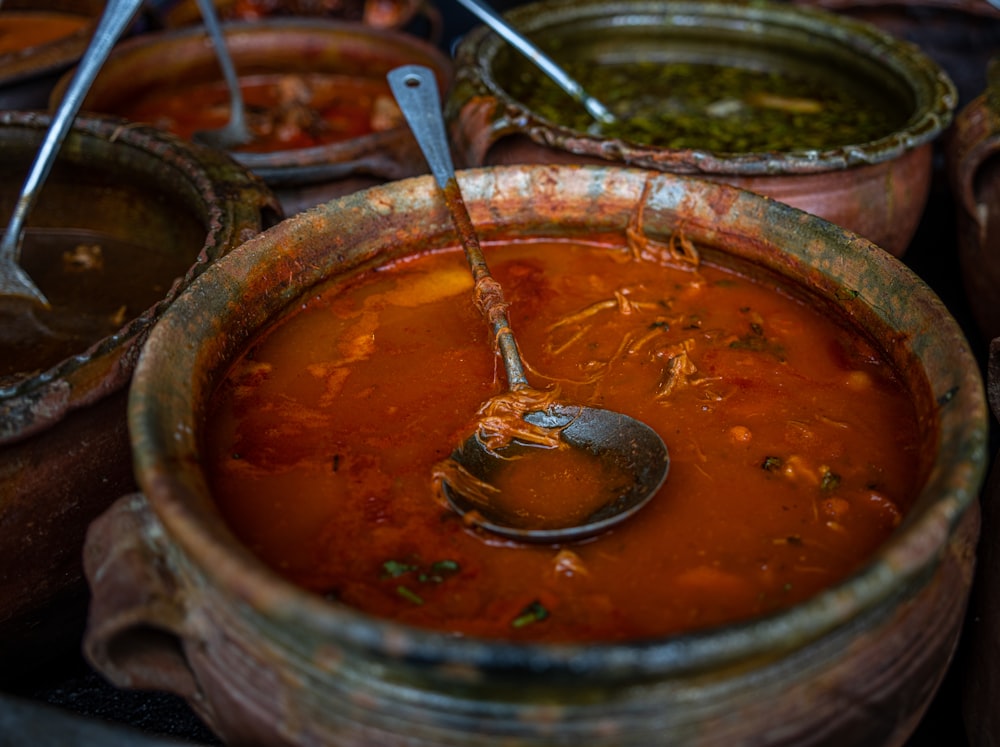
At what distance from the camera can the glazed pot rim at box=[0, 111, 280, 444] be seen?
78.2 inches

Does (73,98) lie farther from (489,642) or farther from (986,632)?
(986,632)

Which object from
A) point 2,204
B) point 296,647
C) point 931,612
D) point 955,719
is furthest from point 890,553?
point 2,204

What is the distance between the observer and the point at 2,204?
127 inches

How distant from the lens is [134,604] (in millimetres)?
1477

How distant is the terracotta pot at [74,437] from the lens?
2027 millimetres

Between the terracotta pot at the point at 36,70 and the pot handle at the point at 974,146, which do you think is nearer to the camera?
the pot handle at the point at 974,146

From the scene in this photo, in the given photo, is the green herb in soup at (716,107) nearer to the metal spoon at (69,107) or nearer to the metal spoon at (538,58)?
the metal spoon at (538,58)

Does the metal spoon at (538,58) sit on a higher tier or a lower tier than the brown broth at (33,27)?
higher

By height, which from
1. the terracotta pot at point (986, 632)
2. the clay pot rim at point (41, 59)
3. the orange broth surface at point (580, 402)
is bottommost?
the terracotta pot at point (986, 632)

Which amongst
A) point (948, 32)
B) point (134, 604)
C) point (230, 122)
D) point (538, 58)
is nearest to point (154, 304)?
point (134, 604)

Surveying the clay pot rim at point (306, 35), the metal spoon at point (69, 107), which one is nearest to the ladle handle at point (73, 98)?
the metal spoon at point (69, 107)

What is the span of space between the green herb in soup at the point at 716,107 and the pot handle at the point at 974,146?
0.23m

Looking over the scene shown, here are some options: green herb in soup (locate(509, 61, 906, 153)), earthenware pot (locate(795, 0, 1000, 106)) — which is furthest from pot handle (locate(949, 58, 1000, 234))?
Answer: earthenware pot (locate(795, 0, 1000, 106))

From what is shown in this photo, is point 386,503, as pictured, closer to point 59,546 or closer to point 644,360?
point 644,360
